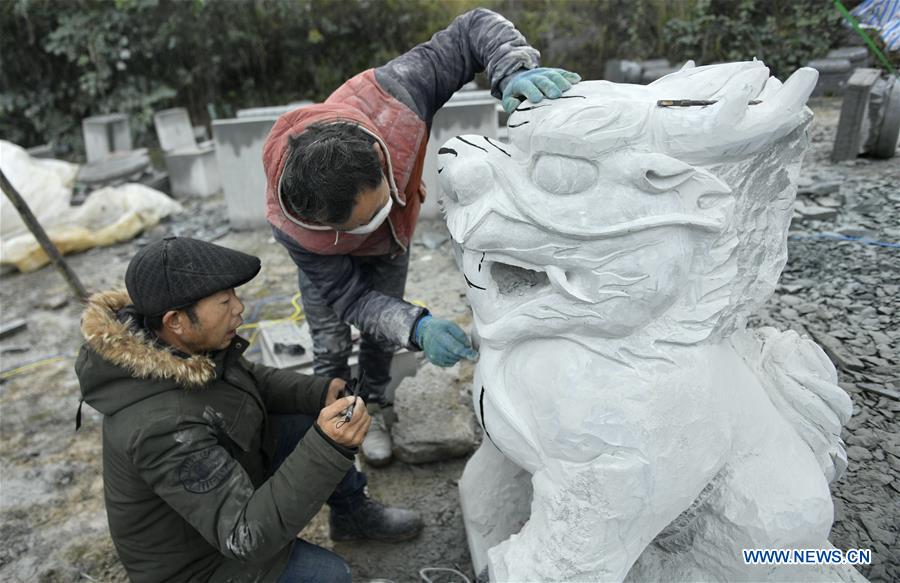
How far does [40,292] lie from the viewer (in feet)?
16.4

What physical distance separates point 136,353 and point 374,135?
87 cm

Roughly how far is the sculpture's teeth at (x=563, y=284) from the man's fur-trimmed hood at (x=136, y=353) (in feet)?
3.11

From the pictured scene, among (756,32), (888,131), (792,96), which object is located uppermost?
(792,96)

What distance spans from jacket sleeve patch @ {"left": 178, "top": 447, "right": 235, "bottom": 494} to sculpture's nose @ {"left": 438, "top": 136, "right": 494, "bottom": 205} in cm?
89

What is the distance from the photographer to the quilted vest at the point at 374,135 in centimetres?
187

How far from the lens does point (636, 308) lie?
1371mm

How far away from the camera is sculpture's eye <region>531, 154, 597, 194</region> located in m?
1.35

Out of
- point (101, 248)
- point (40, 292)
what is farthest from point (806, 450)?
point (101, 248)

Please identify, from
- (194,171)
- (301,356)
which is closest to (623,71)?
(194,171)

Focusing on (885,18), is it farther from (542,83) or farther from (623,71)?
(623,71)

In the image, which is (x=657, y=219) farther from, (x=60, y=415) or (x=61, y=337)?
(x=61, y=337)

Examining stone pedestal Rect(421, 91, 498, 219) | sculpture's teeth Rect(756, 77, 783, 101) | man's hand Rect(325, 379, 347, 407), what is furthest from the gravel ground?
stone pedestal Rect(421, 91, 498, 219)

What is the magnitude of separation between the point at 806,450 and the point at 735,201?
0.66m

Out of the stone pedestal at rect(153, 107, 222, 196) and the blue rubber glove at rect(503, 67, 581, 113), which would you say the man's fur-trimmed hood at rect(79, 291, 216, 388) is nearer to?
the blue rubber glove at rect(503, 67, 581, 113)
